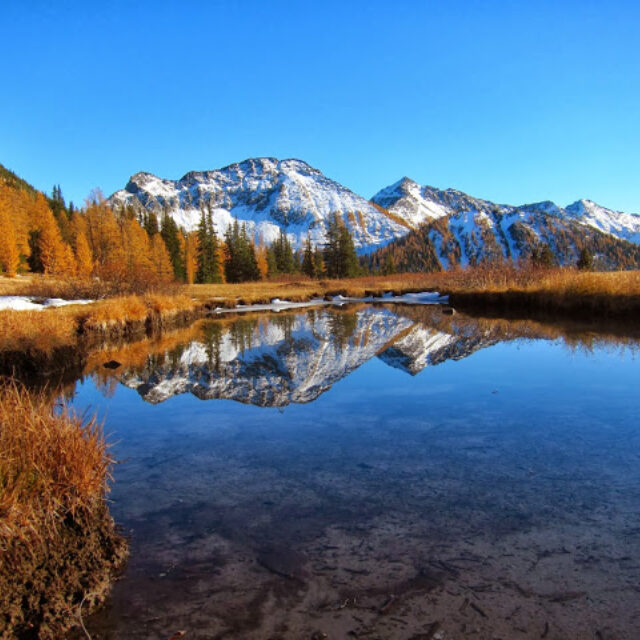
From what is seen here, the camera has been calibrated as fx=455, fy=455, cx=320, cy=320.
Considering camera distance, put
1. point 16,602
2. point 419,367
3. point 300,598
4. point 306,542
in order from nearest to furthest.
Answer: point 16,602
point 300,598
point 306,542
point 419,367

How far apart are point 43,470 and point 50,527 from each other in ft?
1.31

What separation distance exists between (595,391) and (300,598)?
6.87m

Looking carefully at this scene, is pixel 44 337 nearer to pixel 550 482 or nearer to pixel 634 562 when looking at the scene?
pixel 550 482

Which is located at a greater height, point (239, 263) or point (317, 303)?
point (239, 263)

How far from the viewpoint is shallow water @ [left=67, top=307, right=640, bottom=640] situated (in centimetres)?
274

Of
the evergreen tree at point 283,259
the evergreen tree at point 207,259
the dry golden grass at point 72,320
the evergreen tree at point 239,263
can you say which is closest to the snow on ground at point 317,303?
the dry golden grass at point 72,320

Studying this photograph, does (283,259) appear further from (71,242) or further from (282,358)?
(282,358)

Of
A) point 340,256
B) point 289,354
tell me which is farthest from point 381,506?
point 340,256

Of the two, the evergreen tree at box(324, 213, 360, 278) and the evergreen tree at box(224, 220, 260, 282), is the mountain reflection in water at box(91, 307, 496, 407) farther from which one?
the evergreen tree at box(324, 213, 360, 278)

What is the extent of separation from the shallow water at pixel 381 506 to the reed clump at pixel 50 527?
211 millimetres

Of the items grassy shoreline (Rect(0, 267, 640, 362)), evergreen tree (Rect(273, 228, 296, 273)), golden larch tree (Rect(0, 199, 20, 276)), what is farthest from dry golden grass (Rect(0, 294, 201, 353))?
evergreen tree (Rect(273, 228, 296, 273))

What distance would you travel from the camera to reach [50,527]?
301cm

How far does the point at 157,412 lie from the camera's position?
25.0 feet

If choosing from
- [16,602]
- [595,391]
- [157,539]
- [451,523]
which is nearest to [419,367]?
[595,391]
